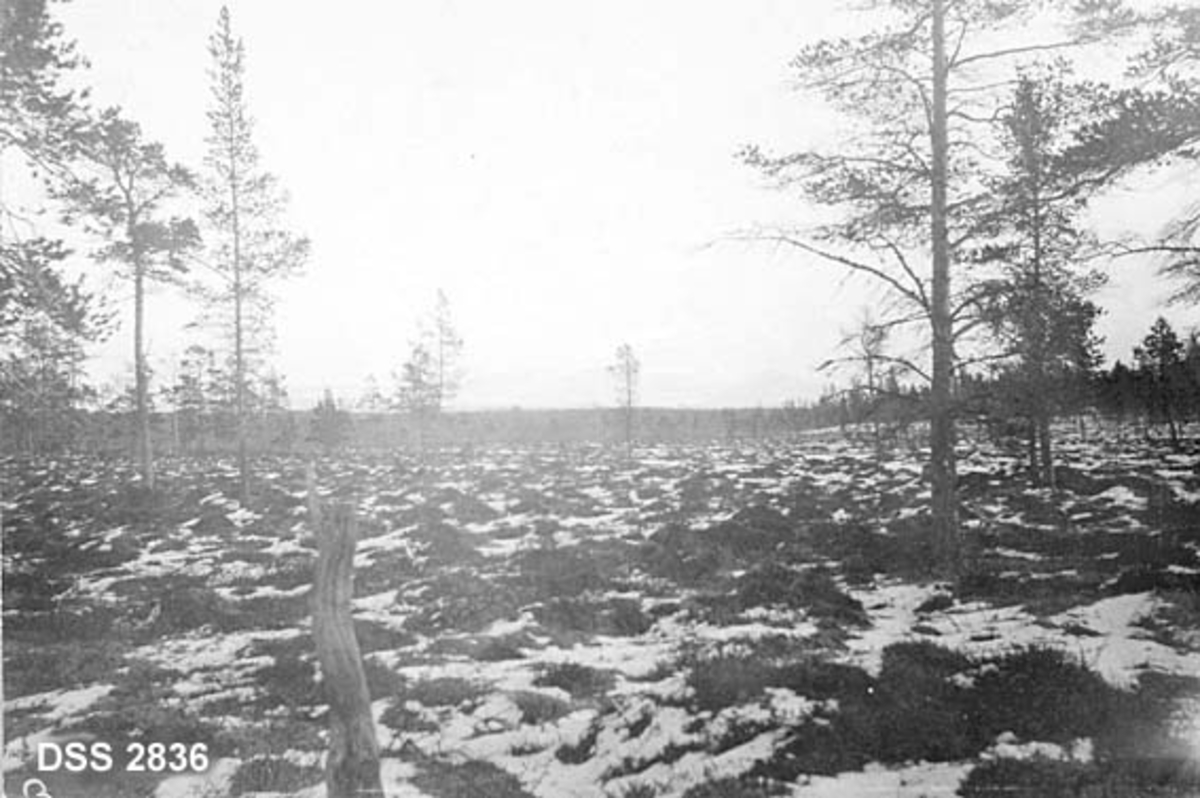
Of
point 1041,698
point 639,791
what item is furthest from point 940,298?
point 639,791

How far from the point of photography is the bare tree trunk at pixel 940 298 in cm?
980

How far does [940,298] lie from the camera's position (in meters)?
9.91

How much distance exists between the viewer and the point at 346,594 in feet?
15.6

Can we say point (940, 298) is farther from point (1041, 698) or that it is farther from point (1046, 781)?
point (1046, 781)

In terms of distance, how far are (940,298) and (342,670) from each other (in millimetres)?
8208

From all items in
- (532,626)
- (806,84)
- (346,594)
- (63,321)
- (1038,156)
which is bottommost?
(532,626)

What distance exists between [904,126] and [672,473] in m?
17.3

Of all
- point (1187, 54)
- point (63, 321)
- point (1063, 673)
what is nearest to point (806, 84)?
point (1187, 54)

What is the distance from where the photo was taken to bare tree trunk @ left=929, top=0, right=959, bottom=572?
980 cm

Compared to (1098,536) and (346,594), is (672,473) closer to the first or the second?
(1098,536)

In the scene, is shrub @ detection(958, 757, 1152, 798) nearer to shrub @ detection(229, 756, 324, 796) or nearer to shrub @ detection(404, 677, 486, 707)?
shrub @ detection(404, 677, 486, 707)

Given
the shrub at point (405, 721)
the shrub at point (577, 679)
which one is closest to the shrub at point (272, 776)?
the shrub at point (405, 721)

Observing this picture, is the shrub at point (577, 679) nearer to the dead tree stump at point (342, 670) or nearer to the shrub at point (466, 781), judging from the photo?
the shrub at point (466, 781)

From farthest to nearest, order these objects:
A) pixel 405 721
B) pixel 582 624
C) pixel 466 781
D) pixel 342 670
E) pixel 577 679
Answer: pixel 582 624 → pixel 577 679 → pixel 405 721 → pixel 466 781 → pixel 342 670
